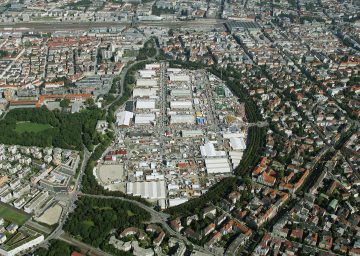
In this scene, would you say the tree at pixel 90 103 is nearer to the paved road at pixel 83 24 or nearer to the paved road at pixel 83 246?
the paved road at pixel 83 246

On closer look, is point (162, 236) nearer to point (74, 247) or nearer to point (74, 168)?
point (74, 247)

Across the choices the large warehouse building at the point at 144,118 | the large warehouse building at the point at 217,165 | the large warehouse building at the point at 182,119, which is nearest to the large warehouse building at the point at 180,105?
the large warehouse building at the point at 182,119

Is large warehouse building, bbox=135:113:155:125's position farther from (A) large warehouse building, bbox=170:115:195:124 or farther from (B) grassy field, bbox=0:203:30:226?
(B) grassy field, bbox=0:203:30:226

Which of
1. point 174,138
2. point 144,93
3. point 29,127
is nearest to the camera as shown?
point 174,138

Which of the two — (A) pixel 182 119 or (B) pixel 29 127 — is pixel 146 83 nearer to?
(A) pixel 182 119

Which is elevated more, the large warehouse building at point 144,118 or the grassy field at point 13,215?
the grassy field at point 13,215

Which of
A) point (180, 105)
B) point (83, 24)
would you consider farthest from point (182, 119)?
point (83, 24)

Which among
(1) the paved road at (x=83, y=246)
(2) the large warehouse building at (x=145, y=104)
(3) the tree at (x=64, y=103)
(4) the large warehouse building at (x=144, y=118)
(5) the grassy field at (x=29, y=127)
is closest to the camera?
(1) the paved road at (x=83, y=246)
